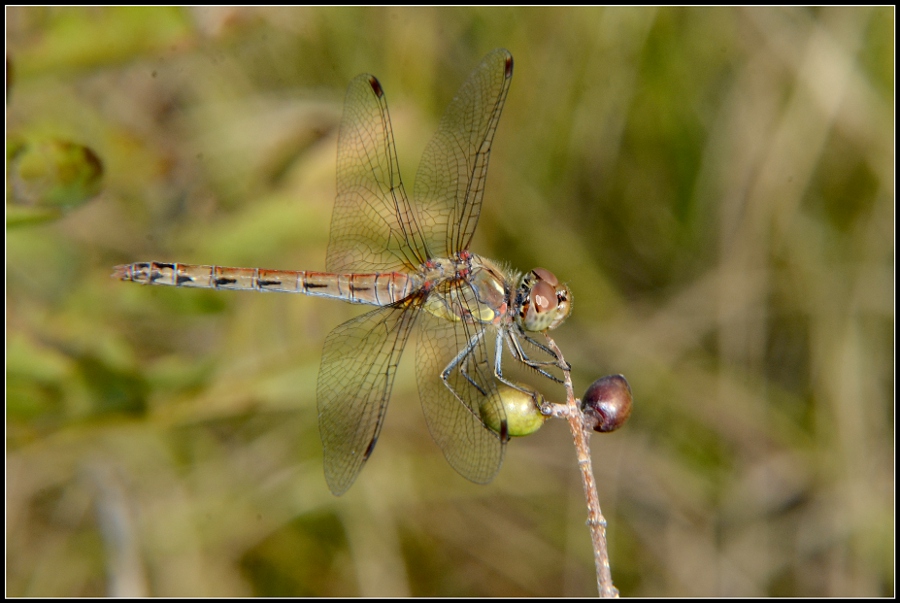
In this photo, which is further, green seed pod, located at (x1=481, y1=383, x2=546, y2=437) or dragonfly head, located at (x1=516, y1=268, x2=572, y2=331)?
dragonfly head, located at (x1=516, y1=268, x2=572, y2=331)

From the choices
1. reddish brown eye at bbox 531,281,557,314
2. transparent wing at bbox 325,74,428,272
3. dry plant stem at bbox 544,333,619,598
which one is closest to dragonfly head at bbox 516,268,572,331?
reddish brown eye at bbox 531,281,557,314

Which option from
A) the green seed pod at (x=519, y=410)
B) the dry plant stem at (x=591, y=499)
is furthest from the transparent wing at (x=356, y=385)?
the dry plant stem at (x=591, y=499)

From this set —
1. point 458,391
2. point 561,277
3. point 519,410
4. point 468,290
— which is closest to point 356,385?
point 458,391

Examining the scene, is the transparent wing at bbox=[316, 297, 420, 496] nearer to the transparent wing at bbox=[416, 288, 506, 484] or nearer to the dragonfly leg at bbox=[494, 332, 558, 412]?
the transparent wing at bbox=[416, 288, 506, 484]

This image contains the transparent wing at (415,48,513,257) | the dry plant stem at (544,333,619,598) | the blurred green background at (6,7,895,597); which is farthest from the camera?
the blurred green background at (6,7,895,597)

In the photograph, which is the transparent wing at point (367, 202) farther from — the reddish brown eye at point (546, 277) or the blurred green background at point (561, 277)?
the reddish brown eye at point (546, 277)

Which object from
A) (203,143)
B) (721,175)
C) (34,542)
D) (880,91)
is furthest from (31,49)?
(880,91)
